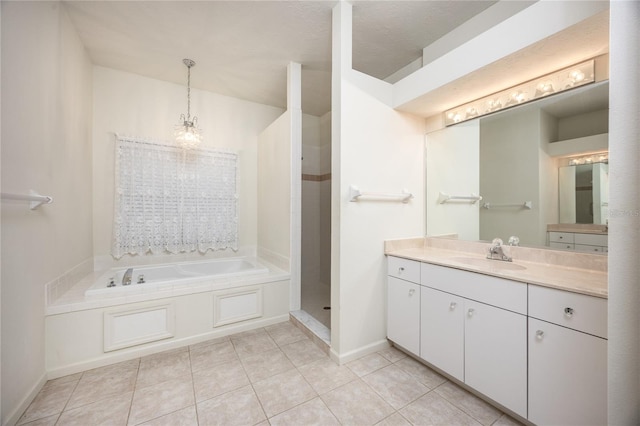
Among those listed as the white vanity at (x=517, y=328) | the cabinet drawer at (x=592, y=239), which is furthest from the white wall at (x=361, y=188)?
the cabinet drawer at (x=592, y=239)

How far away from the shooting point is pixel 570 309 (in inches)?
43.4

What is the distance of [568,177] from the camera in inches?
61.1

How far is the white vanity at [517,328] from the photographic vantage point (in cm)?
106

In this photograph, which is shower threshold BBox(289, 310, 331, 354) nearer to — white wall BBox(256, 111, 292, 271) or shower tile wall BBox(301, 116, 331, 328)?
white wall BBox(256, 111, 292, 271)

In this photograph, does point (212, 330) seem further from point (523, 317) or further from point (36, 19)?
point (36, 19)

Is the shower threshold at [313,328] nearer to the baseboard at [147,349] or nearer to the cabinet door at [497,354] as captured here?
the baseboard at [147,349]

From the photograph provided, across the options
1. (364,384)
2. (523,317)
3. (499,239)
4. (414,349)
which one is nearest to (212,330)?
(364,384)

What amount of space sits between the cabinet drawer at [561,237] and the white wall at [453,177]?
45cm

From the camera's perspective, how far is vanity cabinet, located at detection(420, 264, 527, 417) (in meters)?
1.27

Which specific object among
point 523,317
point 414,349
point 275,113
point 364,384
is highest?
point 275,113

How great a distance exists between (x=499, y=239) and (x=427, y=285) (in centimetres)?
63

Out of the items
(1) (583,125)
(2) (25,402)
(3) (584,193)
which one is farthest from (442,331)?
(2) (25,402)

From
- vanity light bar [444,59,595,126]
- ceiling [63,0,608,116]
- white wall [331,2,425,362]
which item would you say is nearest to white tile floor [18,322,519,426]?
white wall [331,2,425,362]

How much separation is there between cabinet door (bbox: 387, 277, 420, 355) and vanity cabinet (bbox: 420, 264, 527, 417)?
52mm
